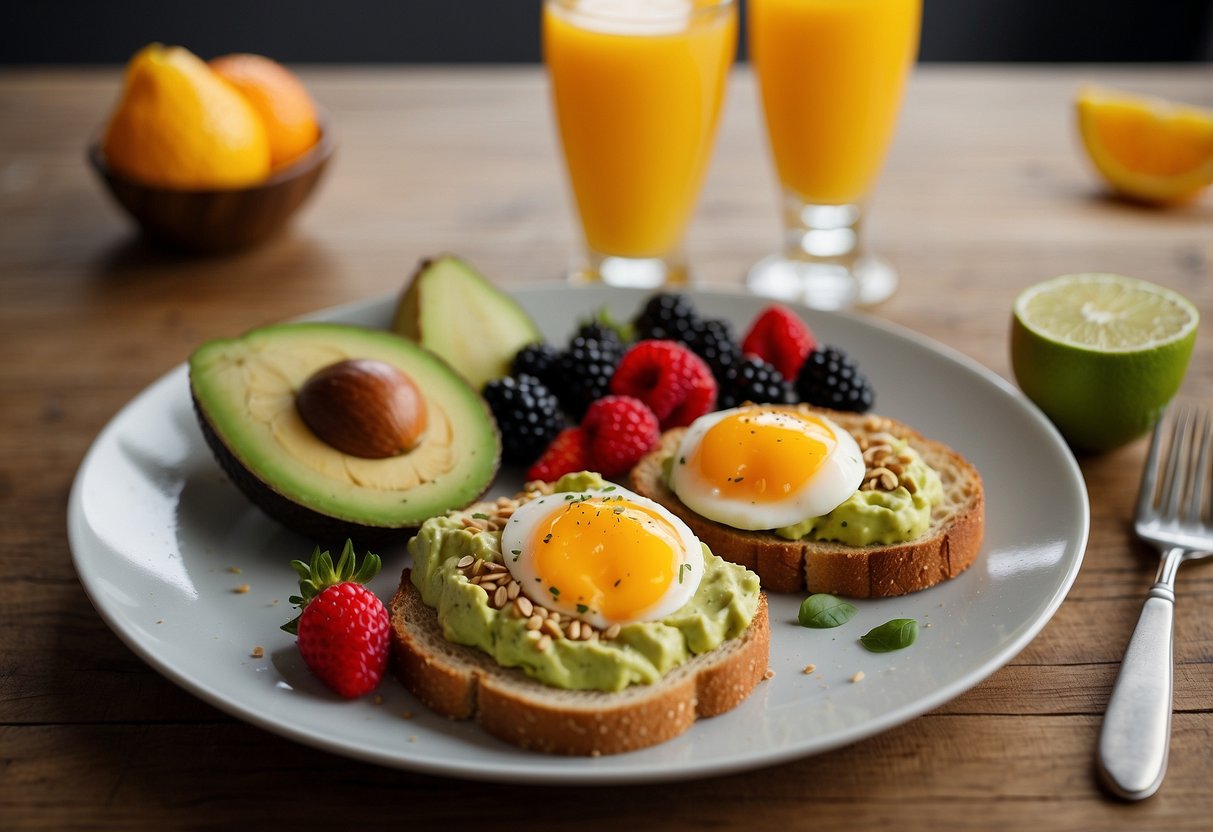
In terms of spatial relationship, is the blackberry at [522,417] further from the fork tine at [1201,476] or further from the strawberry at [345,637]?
the fork tine at [1201,476]

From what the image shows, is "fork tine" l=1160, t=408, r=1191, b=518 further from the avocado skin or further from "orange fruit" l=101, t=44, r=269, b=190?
"orange fruit" l=101, t=44, r=269, b=190

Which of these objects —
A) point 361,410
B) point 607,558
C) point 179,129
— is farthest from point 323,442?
point 179,129

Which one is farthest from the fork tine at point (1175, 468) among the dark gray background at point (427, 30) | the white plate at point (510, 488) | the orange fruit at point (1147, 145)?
the dark gray background at point (427, 30)

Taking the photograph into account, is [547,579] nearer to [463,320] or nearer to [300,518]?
[300,518]

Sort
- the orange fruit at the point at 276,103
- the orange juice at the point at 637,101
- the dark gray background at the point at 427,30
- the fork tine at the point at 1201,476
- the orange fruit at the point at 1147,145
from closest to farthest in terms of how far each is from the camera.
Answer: the fork tine at the point at 1201,476 < the orange juice at the point at 637,101 < the orange fruit at the point at 276,103 < the orange fruit at the point at 1147,145 < the dark gray background at the point at 427,30

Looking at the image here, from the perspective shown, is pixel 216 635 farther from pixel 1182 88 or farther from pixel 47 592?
pixel 1182 88

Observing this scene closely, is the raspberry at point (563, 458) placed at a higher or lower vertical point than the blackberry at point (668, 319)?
lower

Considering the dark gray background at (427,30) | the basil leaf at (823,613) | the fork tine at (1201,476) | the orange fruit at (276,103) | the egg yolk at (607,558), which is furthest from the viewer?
the dark gray background at (427,30)
